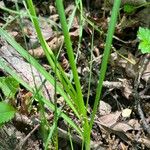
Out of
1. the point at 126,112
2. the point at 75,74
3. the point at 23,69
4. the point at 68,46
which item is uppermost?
the point at 68,46

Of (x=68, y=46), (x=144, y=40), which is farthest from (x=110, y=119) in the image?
(x=68, y=46)

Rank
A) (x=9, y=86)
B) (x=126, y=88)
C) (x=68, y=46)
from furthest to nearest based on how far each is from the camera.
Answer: (x=126, y=88), (x=9, y=86), (x=68, y=46)

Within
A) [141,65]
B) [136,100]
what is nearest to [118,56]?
[141,65]

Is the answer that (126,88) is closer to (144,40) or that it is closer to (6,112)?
(144,40)

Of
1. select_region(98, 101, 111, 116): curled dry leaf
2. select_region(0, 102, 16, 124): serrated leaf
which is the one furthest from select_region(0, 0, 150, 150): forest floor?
select_region(0, 102, 16, 124): serrated leaf

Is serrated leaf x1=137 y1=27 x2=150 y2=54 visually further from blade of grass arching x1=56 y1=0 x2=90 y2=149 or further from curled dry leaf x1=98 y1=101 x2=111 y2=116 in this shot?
blade of grass arching x1=56 y1=0 x2=90 y2=149

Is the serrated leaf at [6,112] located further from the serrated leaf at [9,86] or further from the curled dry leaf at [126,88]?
the curled dry leaf at [126,88]
